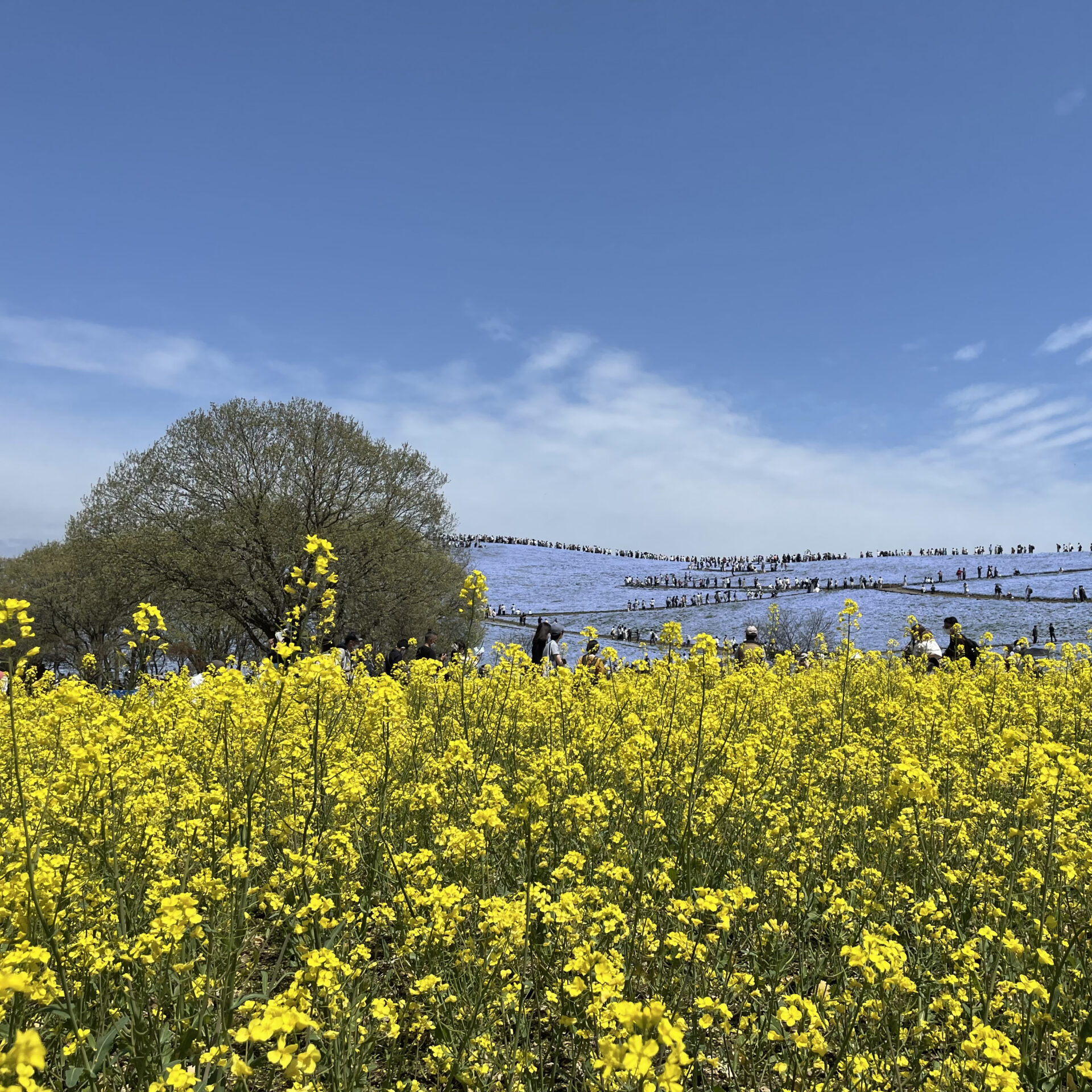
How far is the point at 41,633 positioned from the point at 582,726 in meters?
45.6

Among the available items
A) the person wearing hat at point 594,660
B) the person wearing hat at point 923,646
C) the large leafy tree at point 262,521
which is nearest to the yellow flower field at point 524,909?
the person wearing hat at point 594,660

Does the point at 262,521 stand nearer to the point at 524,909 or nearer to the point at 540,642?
the point at 540,642

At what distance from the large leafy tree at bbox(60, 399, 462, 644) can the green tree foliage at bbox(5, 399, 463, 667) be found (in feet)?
0.15

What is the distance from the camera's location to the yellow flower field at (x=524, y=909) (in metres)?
2.62

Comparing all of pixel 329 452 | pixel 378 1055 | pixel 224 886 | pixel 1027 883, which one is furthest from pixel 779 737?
pixel 329 452

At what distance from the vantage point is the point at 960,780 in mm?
5438

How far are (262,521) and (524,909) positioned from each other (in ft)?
80.7

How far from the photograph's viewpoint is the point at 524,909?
2.92 meters

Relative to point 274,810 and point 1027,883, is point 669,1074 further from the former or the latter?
point 274,810

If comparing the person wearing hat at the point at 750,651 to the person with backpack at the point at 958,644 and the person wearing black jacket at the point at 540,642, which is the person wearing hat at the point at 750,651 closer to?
the person with backpack at the point at 958,644

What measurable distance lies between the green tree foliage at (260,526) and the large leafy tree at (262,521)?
1.8 inches

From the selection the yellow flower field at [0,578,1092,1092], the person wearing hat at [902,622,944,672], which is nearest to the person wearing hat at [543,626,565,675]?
the yellow flower field at [0,578,1092,1092]

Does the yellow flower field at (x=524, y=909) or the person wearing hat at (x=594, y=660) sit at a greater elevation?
the person wearing hat at (x=594, y=660)

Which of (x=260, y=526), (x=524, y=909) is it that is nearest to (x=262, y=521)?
(x=260, y=526)
